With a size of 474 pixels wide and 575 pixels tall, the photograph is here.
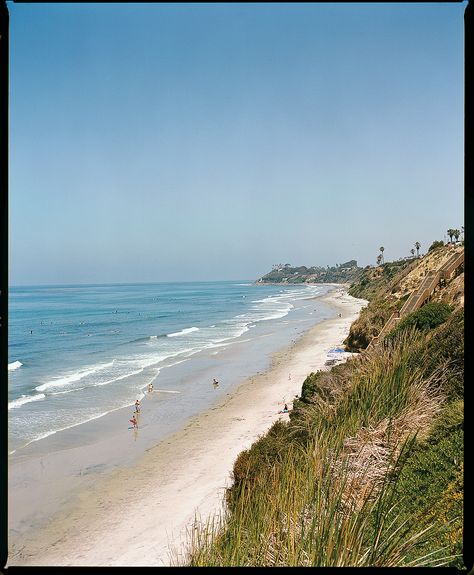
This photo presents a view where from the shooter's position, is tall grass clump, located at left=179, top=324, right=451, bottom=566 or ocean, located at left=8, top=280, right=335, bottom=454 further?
ocean, located at left=8, top=280, right=335, bottom=454

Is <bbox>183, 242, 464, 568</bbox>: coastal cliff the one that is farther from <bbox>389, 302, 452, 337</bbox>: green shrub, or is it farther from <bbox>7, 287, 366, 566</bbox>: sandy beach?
<bbox>389, 302, 452, 337</bbox>: green shrub

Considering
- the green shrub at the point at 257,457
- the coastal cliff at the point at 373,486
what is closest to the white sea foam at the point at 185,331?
the green shrub at the point at 257,457

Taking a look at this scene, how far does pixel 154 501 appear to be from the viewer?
5.81 metres

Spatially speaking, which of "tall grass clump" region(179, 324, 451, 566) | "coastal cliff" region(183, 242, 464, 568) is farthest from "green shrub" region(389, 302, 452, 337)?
"tall grass clump" region(179, 324, 451, 566)

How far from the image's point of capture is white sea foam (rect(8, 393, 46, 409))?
11.1 metres

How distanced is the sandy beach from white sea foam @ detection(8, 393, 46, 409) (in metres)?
4.70

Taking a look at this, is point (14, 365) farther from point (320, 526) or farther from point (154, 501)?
point (320, 526)

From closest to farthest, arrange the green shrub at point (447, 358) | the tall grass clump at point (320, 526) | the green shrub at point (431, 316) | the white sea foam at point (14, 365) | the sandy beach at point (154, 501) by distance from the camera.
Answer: the tall grass clump at point (320, 526), the green shrub at point (447, 358), the sandy beach at point (154, 501), the green shrub at point (431, 316), the white sea foam at point (14, 365)

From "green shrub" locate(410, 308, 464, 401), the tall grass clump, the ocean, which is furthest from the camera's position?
the ocean

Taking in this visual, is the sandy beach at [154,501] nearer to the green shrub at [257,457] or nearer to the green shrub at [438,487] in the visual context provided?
the green shrub at [257,457]

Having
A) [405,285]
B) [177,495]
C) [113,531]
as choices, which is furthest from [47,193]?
[405,285]

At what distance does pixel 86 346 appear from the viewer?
21.2 meters

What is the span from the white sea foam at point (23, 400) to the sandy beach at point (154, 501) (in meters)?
4.70

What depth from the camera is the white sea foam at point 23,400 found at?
11.1 meters
